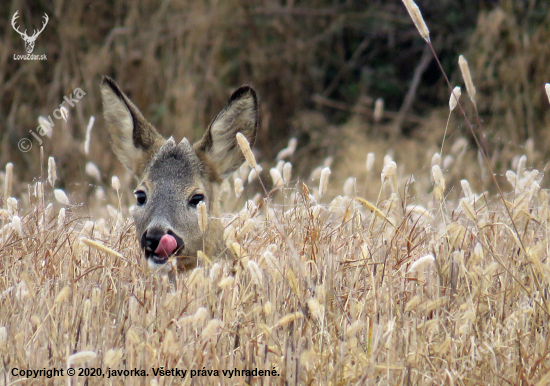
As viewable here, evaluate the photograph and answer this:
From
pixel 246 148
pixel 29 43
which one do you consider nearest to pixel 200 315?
pixel 246 148

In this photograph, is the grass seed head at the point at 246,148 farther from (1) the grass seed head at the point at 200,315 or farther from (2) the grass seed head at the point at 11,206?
(2) the grass seed head at the point at 11,206

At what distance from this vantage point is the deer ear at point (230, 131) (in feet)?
18.2

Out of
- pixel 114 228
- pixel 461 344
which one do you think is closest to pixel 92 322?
pixel 461 344

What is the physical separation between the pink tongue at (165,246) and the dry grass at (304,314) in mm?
182

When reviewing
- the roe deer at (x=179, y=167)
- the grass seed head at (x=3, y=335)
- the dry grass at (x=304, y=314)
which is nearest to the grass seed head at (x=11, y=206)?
the dry grass at (x=304, y=314)

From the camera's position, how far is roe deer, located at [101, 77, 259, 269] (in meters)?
5.00

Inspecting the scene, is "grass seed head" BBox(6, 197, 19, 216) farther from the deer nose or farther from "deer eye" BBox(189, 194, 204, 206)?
"deer eye" BBox(189, 194, 204, 206)

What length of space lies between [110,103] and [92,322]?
2.64 m

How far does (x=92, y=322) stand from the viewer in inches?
134

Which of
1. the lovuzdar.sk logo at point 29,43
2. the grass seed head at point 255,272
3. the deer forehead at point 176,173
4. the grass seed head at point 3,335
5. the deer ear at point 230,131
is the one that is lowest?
the grass seed head at point 3,335

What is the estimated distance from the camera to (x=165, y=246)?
466 centimetres

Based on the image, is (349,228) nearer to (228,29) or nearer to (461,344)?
(461,344)

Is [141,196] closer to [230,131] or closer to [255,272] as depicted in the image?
[230,131]

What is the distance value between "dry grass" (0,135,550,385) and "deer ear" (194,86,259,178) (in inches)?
43.0
